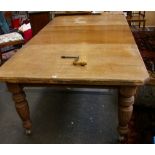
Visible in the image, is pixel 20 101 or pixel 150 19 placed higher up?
pixel 20 101

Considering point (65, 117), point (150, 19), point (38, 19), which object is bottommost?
point (65, 117)

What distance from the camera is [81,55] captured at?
4.64ft

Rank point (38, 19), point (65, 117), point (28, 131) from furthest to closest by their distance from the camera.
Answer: point (38, 19) → point (65, 117) → point (28, 131)

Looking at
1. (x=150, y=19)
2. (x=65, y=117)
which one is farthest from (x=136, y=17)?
(x=65, y=117)

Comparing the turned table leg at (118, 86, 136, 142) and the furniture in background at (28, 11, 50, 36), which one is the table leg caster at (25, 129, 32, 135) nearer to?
the turned table leg at (118, 86, 136, 142)

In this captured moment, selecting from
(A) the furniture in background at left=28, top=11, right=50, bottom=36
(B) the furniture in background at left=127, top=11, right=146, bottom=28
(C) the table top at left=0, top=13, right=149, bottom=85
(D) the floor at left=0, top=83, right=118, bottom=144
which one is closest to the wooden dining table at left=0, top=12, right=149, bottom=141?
(C) the table top at left=0, top=13, right=149, bottom=85

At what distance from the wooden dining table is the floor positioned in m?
0.13

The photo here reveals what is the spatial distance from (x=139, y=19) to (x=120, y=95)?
2.95 metres

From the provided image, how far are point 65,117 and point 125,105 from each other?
0.67m

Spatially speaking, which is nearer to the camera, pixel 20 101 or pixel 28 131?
pixel 20 101

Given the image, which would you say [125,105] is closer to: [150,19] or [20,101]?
[20,101]

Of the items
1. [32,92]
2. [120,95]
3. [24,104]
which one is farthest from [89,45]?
[32,92]

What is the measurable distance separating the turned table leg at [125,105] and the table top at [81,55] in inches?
4.9
